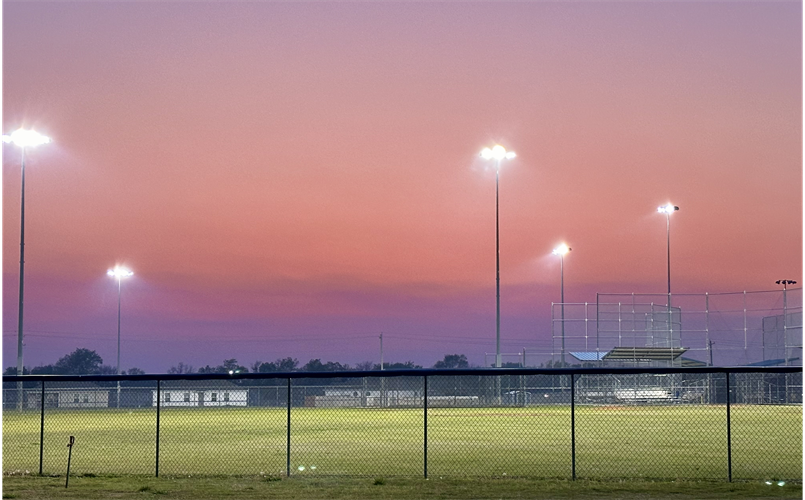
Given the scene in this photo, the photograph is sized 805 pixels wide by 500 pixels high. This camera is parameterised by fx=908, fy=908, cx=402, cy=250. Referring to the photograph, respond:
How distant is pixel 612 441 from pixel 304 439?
8.49m

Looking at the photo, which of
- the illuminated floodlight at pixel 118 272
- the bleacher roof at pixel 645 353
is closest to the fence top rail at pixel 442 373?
the bleacher roof at pixel 645 353

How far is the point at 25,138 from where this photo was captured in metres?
42.9

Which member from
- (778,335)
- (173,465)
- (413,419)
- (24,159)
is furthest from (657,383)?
(173,465)

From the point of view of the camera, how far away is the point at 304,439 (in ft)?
A: 84.0

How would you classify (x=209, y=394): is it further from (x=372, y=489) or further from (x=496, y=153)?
(x=372, y=489)

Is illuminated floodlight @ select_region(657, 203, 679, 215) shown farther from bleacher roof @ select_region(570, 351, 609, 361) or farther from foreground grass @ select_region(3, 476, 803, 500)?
foreground grass @ select_region(3, 476, 803, 500)

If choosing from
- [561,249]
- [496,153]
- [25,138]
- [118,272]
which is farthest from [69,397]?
[561,249]

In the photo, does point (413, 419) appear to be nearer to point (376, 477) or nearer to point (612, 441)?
point (612, 441)

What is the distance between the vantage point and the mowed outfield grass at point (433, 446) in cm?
1728

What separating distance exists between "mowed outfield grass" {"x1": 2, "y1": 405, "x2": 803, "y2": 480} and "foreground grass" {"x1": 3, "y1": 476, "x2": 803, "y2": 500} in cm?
116

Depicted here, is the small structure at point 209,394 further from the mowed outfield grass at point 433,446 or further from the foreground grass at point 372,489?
the foreground grass at point 372,489

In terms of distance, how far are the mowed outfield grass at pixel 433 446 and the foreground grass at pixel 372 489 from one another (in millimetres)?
1159

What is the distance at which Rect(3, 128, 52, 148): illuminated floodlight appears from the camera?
42594mm

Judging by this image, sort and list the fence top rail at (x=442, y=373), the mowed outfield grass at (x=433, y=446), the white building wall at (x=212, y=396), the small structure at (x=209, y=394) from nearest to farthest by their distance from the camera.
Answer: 1. the fence top rail at (x=442, y=373)
2. the mowed outfield grass at (x=433, y=446)
3. the small structure at (x=209, y=394)
4. the white building wall at (x=212, y=396)
